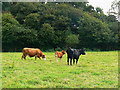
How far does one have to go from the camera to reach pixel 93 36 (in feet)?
106

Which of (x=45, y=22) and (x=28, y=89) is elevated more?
(x=45, y=22)

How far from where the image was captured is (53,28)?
31000mm

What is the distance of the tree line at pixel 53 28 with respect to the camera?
29.6m

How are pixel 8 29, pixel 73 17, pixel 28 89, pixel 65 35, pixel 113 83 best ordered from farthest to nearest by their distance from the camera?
pixel 73 17 < pixel 65 35 < pixel 8 29 < pixel 113 83 < pixel 28 89

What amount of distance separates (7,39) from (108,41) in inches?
664

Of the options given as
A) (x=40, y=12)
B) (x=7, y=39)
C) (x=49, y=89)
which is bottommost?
(x=49, y=89)

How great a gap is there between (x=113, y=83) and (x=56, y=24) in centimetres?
2557

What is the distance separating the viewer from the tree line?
29.6 m

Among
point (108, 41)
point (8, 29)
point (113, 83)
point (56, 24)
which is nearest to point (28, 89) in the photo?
point (113, 83)

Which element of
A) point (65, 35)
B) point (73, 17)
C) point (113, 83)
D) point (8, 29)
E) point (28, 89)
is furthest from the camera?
point (73, 17)

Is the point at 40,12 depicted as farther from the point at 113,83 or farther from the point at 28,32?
the point at 113,83

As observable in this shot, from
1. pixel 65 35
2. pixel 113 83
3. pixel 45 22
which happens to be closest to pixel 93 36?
pixel 65 35

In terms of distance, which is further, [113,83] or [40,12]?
[40,12]

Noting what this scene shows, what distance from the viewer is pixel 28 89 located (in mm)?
5688
